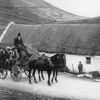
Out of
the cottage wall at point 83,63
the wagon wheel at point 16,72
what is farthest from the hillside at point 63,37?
the wagon wheel at point 16,72

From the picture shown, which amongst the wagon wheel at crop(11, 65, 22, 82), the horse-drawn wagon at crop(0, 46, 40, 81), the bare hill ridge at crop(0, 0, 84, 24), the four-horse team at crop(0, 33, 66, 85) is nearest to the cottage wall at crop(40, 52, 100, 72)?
the four-horse team at crop(0, 33, 66, 85)

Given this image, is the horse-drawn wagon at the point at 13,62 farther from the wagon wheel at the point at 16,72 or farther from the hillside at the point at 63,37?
the hillside at the point at 63,37

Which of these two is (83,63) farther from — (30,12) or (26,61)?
(30,12)

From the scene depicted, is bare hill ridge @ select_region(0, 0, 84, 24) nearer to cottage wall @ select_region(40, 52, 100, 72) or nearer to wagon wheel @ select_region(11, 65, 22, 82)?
cottage wall @ select_region(40, 52, 100, 72)

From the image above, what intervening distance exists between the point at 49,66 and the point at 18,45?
3.18m

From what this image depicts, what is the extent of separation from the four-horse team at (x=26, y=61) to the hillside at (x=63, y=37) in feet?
31.1

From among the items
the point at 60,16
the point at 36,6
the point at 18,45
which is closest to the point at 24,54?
the point at 18,45

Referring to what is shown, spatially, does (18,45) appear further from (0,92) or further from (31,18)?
(31,18)

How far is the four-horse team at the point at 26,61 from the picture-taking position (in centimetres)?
1680

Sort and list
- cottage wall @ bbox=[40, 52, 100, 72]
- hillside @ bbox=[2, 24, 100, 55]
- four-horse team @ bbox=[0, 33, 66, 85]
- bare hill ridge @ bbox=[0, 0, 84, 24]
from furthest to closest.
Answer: bare hill ridge @ bbox=[0, 0, 84, 24], hillside @ bbox=[2, 24, 100, 55], cottage wall @ bbox=[40, 52, 100, 72], four-horse team @ bbox=[0, 33, 66, 85]

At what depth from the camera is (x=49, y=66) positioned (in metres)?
16.7

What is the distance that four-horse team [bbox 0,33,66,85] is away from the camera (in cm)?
1680

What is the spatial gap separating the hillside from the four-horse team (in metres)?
9.49

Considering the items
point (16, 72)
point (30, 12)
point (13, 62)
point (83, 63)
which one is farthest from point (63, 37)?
point (30, 12)
